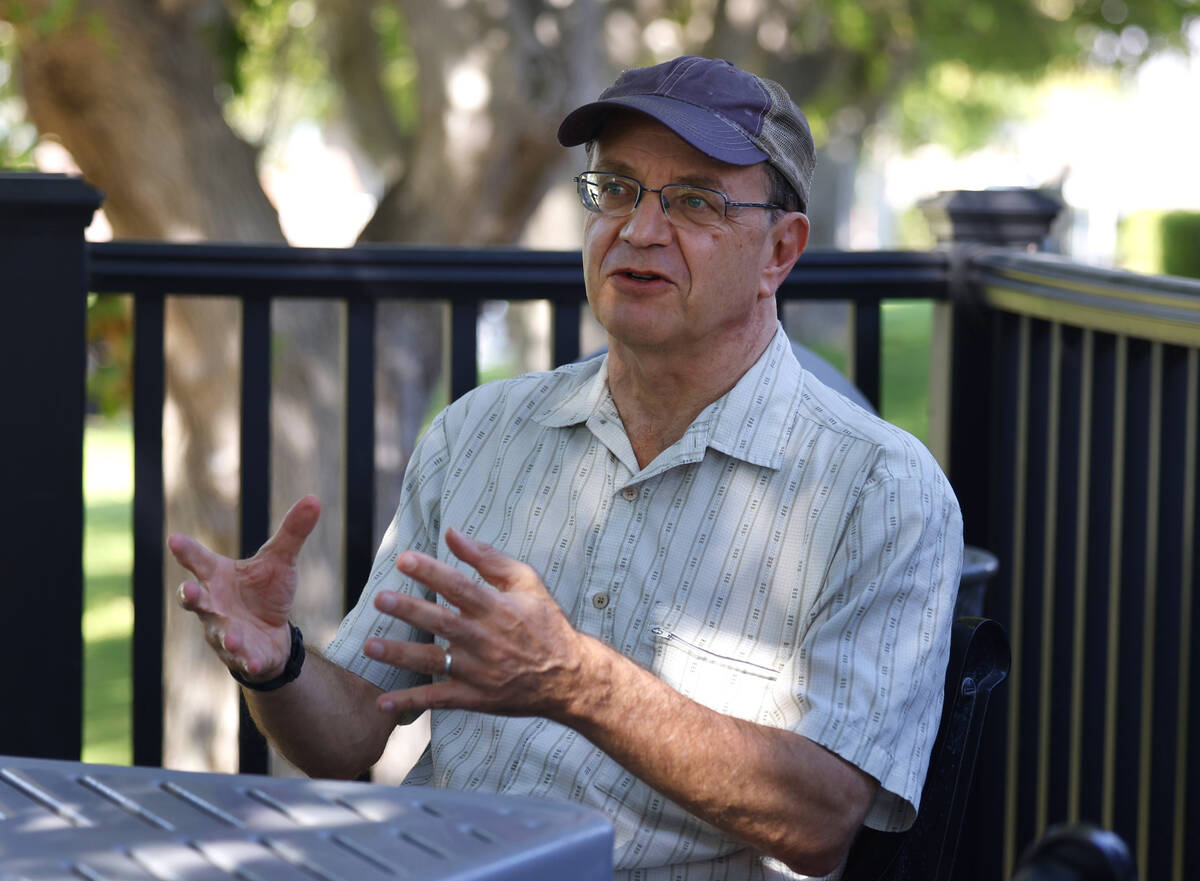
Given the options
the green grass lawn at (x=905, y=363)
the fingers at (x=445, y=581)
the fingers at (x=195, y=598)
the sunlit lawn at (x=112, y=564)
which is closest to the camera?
the fingers at (x=445, y=581)

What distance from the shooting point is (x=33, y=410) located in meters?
2.58

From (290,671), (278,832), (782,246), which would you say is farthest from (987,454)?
(278,832)

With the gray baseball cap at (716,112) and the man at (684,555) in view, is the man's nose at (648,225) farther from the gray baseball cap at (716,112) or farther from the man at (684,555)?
the gray baseball cap at (716,112)

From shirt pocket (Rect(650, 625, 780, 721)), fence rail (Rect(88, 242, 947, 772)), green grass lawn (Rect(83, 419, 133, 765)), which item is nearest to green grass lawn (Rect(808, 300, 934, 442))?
green grass lawn (Rect(83, 419, 133, 765))

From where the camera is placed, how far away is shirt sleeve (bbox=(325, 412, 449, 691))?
202 cm

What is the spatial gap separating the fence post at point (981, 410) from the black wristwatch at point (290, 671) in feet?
5.26

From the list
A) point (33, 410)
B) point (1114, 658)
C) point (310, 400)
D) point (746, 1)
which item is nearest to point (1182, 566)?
point (1114, 658)

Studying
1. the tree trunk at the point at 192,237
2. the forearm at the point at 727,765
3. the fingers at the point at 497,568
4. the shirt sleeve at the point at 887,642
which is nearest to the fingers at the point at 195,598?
the fingers at the point at 497,568

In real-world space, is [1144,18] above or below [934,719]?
above

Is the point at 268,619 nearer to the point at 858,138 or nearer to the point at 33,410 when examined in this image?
the point at 33,410

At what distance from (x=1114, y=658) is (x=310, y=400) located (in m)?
3.61

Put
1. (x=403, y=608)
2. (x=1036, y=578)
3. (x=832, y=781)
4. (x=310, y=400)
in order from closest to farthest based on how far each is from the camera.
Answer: (x=403, y=608) < (x=832, y=781) < (x=1036, y=578) < (x=310, y=400)

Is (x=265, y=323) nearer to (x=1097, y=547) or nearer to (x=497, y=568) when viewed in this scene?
(x=497, y=568)

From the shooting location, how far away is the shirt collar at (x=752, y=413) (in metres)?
1.93
